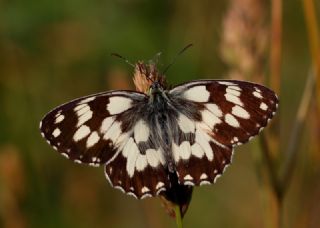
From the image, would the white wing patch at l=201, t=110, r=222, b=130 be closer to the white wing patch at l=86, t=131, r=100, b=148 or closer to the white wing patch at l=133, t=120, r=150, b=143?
the white wing patch at l=133, t=120, r=150, b=143

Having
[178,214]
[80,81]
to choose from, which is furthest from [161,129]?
[80,81]

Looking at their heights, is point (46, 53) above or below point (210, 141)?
below

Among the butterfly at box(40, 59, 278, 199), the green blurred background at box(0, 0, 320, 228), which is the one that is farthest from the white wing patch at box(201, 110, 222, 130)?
the green blurred background at box(0, 0, 320, 228)
